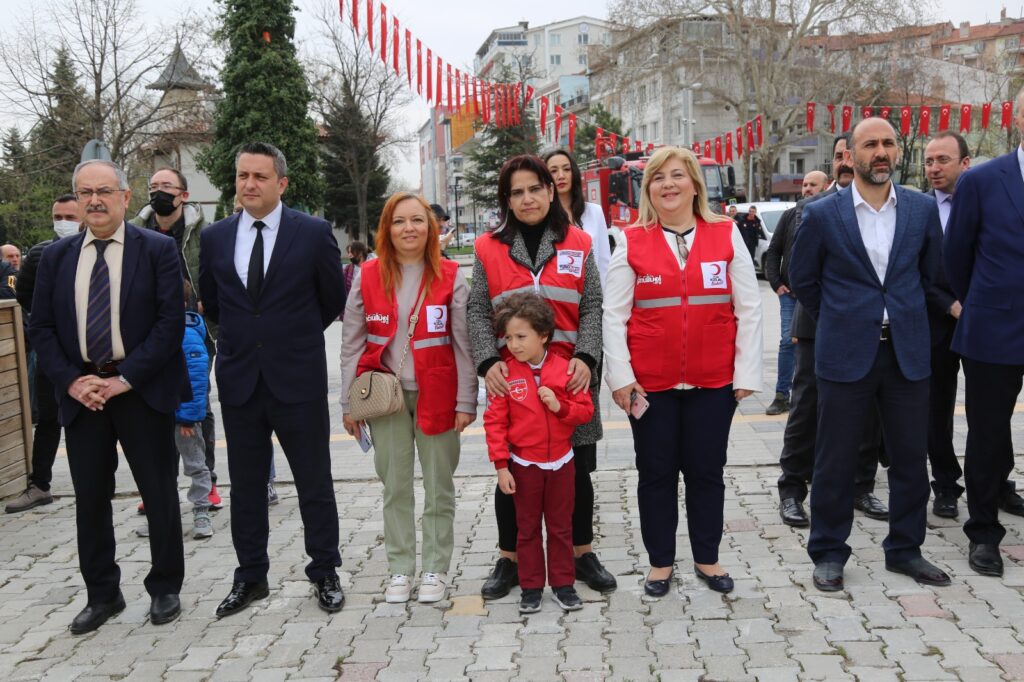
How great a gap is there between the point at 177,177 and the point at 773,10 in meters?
40.9

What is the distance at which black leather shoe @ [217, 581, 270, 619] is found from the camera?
13.7 ft

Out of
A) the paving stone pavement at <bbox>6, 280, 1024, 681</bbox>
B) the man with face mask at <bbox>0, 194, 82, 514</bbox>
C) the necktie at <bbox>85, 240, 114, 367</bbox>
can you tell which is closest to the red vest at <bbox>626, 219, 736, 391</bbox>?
the paving stone pavement at <bbox>6, 280, 1024, 681</bbox>

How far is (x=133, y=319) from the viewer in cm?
414

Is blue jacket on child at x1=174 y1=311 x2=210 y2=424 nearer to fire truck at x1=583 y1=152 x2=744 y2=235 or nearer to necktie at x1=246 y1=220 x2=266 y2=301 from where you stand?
necktie at x1=246 y1=220 x2=266 y2=301

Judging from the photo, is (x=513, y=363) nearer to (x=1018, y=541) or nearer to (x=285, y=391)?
(x=285, y=391)

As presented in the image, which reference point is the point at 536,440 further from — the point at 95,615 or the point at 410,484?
the point at 95,615

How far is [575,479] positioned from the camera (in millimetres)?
4250

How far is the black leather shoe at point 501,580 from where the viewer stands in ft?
13.9

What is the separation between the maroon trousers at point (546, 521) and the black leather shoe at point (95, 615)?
6.16 ft

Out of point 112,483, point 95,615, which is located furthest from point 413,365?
point 95,615

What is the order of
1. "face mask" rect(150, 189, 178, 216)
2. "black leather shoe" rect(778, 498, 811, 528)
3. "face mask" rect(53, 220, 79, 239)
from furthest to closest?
"face mask" rect(53, 220, 79, 239) → "face mask" rect(150, 189, 178, 216) → "black leather shoe" rect(778, 498, 811, 528)

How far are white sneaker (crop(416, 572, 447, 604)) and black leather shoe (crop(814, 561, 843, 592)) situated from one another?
1701mm

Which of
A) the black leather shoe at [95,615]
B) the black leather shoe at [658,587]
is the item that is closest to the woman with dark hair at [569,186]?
the black leather shoe at [658,587]

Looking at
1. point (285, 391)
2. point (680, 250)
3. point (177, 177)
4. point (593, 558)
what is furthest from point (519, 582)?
point (177, 177)
